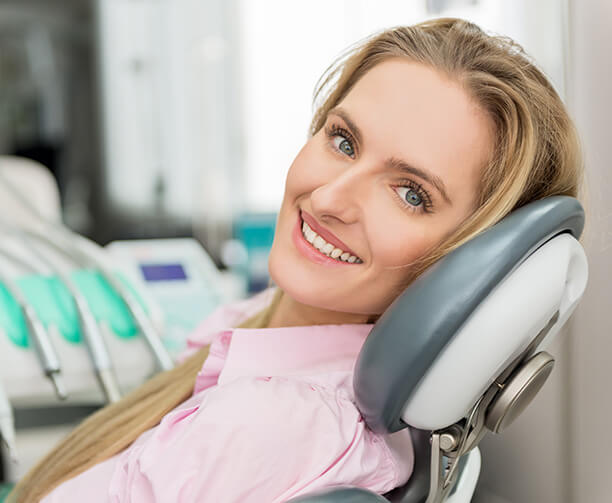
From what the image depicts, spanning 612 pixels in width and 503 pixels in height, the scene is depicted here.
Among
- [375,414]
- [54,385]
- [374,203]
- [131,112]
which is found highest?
[374,203]

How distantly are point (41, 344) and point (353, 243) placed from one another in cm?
61

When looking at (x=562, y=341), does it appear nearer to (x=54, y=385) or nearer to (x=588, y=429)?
(x=588, y=429)

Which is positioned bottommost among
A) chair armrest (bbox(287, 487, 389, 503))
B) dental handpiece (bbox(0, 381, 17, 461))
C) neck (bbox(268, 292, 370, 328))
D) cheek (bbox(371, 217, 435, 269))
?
dental handpiece (bbox(0, 381, 17, 461))

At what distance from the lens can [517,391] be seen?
601mm

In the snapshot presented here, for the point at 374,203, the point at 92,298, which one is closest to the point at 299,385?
the point at 374,203

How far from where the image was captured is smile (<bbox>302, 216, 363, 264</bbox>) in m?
0.73

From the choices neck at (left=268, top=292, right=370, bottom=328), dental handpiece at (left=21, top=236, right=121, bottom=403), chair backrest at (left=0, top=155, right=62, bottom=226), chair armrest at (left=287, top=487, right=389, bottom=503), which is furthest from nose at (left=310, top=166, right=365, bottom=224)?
chair backrest at (left=0, top=155, right=62, bottom=226)

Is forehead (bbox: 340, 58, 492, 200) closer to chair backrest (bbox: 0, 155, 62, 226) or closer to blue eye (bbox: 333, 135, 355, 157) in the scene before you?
blue eye (bbox: 333, 135, 355, 157)

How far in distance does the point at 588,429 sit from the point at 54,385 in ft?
2.46

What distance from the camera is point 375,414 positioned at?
0.60m

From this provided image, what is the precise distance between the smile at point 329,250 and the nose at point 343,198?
0.11 ft

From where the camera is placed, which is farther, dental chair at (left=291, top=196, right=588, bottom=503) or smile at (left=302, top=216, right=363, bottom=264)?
smile at (left=302, top=216, right=363, bottom=264)

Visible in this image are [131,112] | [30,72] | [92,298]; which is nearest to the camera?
[92,298]

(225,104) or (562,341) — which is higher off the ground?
(562,341)
